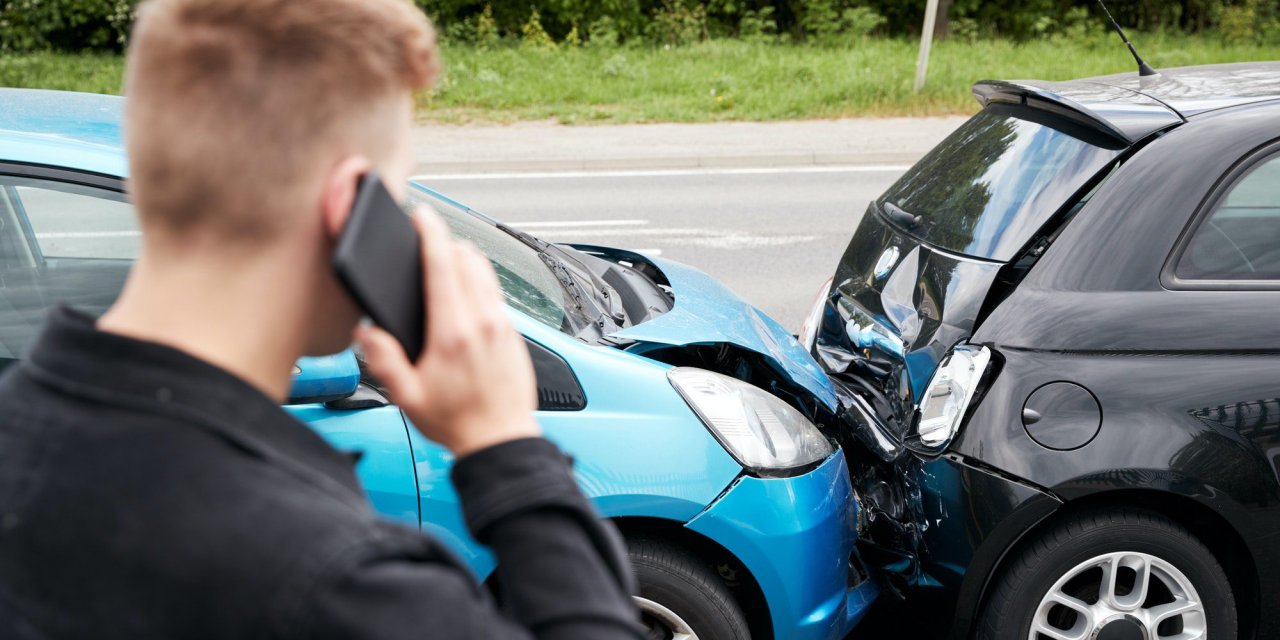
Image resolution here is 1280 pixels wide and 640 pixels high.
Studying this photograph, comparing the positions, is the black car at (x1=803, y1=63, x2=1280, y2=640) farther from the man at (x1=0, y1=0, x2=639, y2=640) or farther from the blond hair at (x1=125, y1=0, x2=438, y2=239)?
the blond hair at (x1=125, y1=0, x2=438, y2=239)

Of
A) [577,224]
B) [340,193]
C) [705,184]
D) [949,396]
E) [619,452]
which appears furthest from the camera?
[705,184]

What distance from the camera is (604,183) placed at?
39.2 ft

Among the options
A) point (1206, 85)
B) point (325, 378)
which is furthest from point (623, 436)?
point (1206, 85)

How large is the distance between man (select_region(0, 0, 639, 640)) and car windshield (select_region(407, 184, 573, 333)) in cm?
191

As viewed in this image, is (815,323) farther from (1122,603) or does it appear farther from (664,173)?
(664,173)

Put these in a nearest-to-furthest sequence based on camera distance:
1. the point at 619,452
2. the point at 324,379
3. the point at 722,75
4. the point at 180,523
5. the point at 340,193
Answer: the point at 180,523 → the point at 340,193 → the point at 324,379 → the point at 619,452 → the point at 722,75

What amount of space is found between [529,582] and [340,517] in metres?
0.20

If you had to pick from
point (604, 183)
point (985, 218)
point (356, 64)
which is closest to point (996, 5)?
point (604, 183)

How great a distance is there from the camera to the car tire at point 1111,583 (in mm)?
2975

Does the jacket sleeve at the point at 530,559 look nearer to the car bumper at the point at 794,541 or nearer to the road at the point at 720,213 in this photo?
the car bumper at the point at 794,541

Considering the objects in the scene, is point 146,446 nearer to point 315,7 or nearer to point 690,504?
point 315,7

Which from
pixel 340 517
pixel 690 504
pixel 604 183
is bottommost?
pixel 604 183

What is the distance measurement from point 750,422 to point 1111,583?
1042 mm

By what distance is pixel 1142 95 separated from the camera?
3547 millimetres
